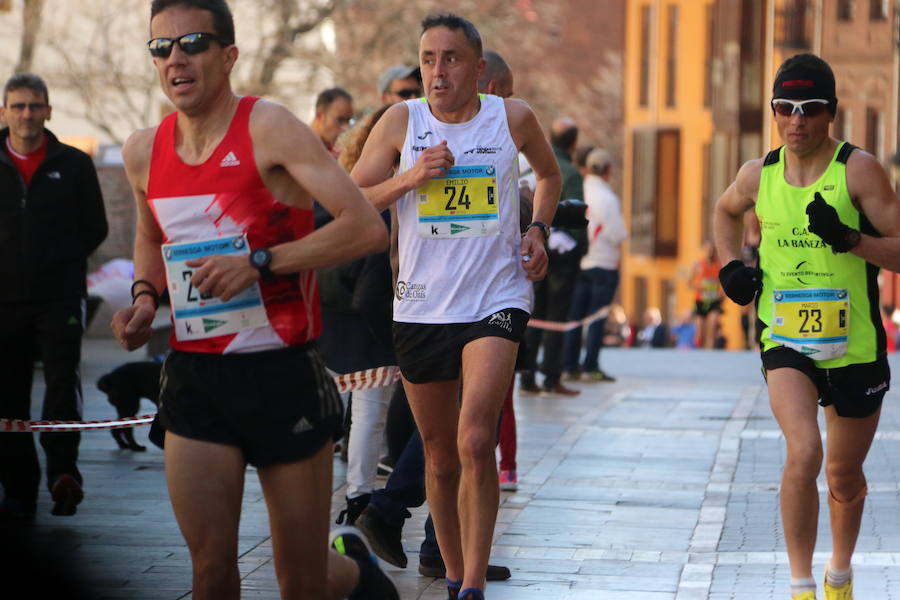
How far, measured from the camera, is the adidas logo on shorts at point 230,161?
4301mm

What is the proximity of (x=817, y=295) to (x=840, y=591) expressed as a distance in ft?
3.39

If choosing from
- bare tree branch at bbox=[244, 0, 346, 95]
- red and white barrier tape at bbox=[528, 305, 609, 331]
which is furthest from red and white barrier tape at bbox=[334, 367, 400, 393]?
bare tree branch at bbox=[244, 0, 346, 95]

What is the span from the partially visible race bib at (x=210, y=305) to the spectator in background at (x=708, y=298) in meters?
20.2

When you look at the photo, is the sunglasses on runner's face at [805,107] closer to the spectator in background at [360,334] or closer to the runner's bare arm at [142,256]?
the spectator in background at [360,334]

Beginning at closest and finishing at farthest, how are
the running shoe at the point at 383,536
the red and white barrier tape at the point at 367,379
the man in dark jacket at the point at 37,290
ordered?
the running shoe at the point at 383,536
the red and white barrier tape at the point at 367,379
the man in dark jacket at the point at 37,290

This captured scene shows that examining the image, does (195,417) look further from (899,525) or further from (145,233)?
(899,525)

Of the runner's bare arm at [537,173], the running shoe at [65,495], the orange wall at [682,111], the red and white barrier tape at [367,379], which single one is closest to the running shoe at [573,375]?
the red and white barrier tape at [367,379]

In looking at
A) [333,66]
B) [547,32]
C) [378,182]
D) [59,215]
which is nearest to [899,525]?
[378,182]

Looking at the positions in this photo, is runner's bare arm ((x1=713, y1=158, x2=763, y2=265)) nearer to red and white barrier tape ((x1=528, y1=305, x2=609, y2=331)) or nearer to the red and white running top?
the red and white running top

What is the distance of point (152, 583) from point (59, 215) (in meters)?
2.24

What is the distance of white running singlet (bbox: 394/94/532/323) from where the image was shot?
5.79 meters

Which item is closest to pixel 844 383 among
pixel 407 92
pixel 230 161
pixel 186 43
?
pixel 230 161

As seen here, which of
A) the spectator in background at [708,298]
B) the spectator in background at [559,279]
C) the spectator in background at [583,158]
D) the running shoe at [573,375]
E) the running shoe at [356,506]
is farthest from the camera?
the spectator in background at [708,298]

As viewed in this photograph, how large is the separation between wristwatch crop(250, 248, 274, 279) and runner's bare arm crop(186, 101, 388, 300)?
0.04 ft
